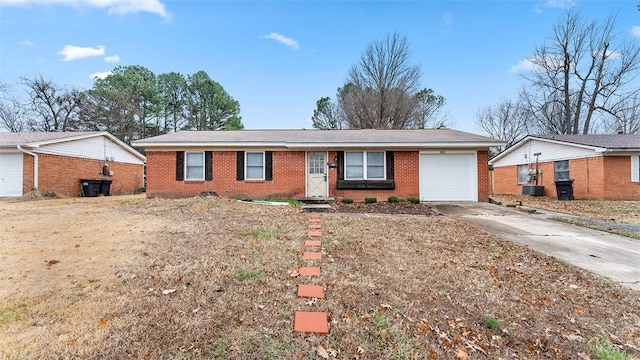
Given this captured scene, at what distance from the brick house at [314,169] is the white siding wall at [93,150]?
5.58m

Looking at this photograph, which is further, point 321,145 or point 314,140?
point 314,140

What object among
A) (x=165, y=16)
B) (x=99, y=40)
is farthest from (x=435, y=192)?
(x=99, y=40)

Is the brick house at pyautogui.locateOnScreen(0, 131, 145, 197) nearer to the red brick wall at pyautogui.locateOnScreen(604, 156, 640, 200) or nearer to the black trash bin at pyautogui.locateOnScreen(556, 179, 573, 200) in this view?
the black trash bin at pyautogui.locateOnScreen(556, 179, 573, 200)

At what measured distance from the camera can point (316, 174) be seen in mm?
11906

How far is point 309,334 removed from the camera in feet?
7.38

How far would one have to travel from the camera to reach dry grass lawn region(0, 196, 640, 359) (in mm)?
2117

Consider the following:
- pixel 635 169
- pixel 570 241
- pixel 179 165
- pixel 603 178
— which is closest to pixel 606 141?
pixel 635 169

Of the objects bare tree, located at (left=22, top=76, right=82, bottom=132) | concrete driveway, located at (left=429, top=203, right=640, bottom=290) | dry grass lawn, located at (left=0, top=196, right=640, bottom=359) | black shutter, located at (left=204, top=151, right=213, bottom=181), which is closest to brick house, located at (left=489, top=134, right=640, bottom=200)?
concrete driveway, located at (left=429, top=203, right=640, bottom=290)

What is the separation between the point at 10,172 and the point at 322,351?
18088mm

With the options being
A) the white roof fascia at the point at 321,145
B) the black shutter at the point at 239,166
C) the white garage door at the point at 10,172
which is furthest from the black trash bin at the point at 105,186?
the black shutter at the point at 239,166

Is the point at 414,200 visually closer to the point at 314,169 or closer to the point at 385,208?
the point at 385,208

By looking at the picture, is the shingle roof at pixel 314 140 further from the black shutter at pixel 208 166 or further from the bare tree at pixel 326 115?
the bare tree at pixel 326 115

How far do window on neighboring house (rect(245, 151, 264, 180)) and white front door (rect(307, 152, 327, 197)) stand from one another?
196 cm

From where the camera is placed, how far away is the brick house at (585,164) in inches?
520
